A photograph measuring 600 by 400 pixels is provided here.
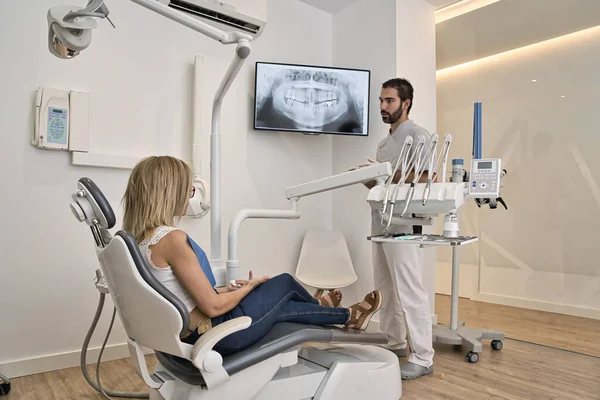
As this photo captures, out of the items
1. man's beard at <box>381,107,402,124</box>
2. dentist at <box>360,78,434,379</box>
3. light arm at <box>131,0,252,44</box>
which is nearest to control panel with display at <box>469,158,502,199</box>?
dentist at <box>360,78,434,379</box>

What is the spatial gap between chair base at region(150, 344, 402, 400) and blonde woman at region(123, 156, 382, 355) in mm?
138

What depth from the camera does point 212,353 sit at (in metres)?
1.61

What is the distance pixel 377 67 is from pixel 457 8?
0.92m

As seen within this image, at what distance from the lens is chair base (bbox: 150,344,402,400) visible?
5.73ft

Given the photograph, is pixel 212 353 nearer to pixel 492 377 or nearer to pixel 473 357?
pixel 492 377

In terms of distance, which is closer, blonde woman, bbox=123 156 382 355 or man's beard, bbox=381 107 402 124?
blonde woman, bbox=123 156 382 355

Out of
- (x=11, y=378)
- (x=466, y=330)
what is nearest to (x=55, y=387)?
(x=11, y=378)

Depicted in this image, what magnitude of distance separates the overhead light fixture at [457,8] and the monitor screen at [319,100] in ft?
3.15

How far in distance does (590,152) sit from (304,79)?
85.8 inches

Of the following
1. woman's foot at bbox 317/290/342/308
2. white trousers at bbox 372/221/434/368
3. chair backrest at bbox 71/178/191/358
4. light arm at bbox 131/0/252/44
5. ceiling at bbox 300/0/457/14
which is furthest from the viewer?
ceiling at bbox 300/0/457/14

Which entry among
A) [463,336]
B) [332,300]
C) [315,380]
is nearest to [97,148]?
[332,300]

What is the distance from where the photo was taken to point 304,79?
3709 mm

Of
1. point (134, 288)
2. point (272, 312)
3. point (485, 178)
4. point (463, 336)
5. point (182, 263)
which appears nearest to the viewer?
point (134, 288)

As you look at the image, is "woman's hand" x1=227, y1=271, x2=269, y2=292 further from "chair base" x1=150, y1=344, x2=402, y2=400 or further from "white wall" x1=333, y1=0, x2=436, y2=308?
"white wall" x1=333, y1=0, x2=436, y2=308
